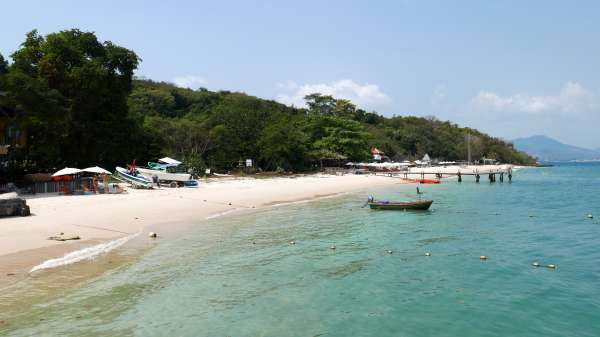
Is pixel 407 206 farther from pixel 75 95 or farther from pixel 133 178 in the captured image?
pixel 75 95

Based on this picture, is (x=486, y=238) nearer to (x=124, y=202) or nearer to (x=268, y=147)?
(x=124, y=202)

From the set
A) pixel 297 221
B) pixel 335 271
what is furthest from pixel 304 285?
pixel 297 221

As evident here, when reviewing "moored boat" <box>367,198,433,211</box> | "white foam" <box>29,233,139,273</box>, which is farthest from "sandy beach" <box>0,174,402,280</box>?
"moored boat" <box>367,198,433,211</box>

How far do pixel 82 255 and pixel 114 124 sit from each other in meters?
30.2

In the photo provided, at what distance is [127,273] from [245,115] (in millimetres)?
55443

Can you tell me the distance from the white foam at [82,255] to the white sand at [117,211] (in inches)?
18.4

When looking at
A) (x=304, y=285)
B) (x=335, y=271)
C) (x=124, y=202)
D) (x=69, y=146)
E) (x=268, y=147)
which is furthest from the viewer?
(x=268, y=147)

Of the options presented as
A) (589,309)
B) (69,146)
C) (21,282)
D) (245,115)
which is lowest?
(589,309)

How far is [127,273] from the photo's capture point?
1344cm

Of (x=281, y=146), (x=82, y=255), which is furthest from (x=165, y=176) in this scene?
(x=82, y=255)

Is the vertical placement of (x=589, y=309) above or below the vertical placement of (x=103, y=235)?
below

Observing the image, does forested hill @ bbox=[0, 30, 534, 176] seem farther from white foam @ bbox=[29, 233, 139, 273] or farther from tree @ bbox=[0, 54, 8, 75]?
white foam @ bbox=[29, 233, 139, 273]

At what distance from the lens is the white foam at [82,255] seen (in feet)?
44.0

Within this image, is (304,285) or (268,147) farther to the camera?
(268,147)
